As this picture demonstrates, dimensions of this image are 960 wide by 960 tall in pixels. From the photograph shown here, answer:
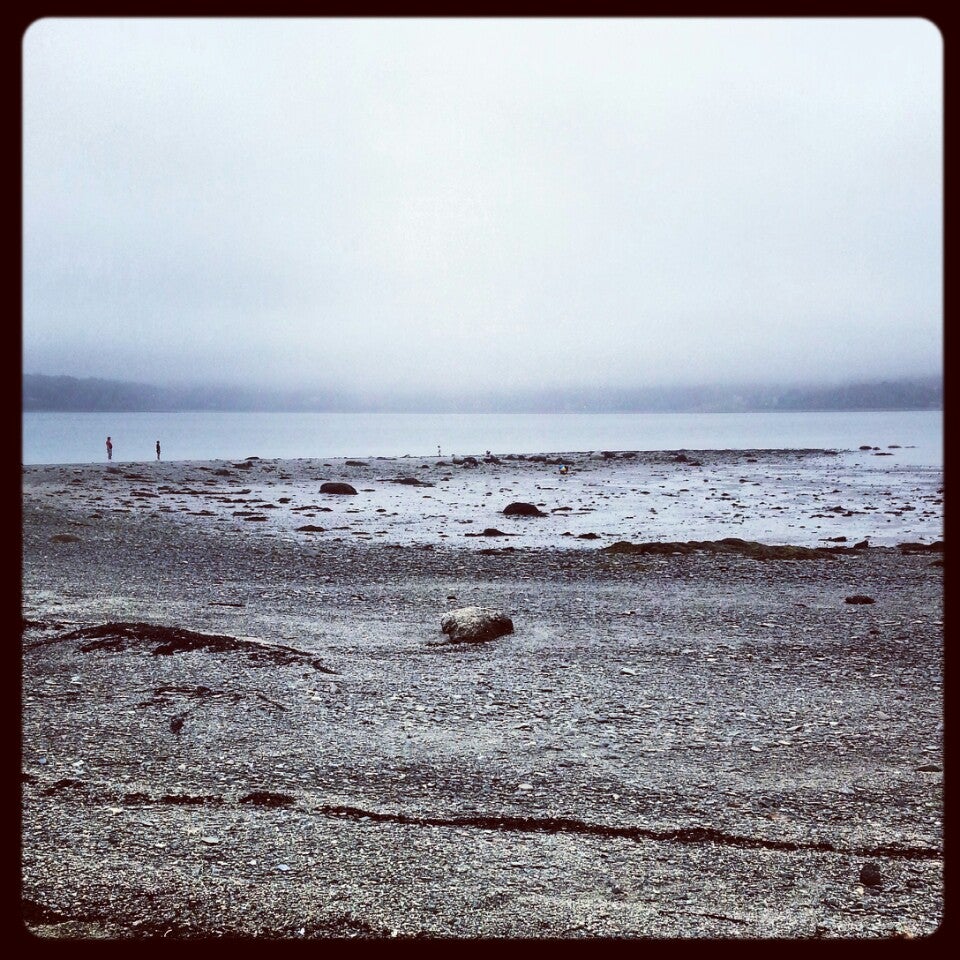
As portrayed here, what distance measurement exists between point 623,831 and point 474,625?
568 centimetres

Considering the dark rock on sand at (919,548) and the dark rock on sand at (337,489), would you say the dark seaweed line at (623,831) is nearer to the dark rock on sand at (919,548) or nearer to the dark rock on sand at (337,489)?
the dark rock on sand at (919,548)

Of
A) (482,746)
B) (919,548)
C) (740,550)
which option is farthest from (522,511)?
(482,746)

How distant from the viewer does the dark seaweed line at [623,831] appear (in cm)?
523

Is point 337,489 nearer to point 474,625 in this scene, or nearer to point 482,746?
point 474,625

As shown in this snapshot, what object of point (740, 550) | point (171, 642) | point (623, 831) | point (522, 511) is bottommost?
point (623, 831)

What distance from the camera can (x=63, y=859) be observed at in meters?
4.98

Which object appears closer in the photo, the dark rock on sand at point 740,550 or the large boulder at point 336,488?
the dark rock on sand at point 740,550

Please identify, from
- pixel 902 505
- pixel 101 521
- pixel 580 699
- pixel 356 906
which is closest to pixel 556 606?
pixel 580 699

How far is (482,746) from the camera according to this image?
7.21 m

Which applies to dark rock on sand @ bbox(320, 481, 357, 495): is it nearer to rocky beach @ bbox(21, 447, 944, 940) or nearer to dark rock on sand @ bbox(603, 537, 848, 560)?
rocky beach @ bbox(21, 447, 944, 940)

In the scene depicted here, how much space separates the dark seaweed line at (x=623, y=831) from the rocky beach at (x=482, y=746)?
0.03 m

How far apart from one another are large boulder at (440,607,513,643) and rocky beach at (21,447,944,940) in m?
0.14

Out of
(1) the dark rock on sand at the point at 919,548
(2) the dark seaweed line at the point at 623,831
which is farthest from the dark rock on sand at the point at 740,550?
(2) the dark seaweed line at the point at 623,831

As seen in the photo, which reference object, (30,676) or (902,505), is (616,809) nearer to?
(30,676)
